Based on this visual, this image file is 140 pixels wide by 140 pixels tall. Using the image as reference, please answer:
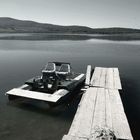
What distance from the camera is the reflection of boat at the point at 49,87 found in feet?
42.6

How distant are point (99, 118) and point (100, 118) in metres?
0.05

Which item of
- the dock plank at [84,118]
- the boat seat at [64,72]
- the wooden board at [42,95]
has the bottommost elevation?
the wooden board at [42,95]

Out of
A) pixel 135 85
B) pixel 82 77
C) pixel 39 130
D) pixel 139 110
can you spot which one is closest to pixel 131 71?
pixel 135 85

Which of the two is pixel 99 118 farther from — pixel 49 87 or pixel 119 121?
pixel 49 87

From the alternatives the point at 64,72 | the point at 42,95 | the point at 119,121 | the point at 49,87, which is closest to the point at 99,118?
the point at 119,121

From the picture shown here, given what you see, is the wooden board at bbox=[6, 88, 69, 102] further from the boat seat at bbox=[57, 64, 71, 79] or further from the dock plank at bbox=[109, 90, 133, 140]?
the dock plank at bbox=[109, 90, 133, 140]

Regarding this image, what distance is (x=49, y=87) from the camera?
48.3 feet

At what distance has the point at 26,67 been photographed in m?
25.5

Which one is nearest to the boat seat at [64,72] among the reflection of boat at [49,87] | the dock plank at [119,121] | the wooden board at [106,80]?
the reflection of boat at [49,87]

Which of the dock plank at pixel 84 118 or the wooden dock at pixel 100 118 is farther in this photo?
the dock plank at pixel 84 118

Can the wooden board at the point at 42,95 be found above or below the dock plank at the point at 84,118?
below

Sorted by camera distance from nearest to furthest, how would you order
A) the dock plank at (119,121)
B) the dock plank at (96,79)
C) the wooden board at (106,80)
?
the dock plank at (119,121) → the wooden board at (106,80) → the dock plank at (96,79)

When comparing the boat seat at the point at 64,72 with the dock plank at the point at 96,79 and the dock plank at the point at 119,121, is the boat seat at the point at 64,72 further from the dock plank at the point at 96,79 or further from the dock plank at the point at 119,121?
the dock plank at the point at 119,121

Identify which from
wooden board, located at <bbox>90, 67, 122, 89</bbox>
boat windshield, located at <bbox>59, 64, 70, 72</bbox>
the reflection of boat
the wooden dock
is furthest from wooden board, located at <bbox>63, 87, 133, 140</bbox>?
boat windshield, located at <bbox>59, 64, 70, 72</bbox>
